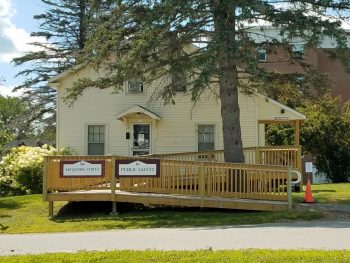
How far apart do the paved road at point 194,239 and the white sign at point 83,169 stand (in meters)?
3.33

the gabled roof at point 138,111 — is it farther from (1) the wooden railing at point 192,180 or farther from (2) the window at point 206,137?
(1) the wooden railing at point 192,180

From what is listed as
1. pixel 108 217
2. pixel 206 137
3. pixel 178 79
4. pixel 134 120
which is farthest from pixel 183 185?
pixel 134 120

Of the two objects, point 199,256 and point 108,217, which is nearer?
point 199,256

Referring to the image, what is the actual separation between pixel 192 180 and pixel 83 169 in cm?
318

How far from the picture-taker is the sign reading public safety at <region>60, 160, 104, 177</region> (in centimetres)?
1566

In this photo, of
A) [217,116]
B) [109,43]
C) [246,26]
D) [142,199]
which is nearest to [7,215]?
[142,199]

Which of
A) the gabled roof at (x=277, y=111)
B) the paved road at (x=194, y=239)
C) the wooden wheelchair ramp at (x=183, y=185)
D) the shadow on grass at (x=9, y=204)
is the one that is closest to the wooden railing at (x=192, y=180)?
the wooden wheelchair ramp at (x=183, y=185)

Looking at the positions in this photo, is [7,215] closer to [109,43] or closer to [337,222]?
[109,43]

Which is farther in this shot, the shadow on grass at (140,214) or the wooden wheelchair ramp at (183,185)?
the wooden wheelchair ramp at (183,185)

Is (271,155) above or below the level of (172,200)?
above

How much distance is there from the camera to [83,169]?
15688 millimetres

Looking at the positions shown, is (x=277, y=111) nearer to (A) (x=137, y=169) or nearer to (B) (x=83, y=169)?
(A) (x=137, y=169)

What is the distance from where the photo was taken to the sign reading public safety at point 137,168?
15.6 meters

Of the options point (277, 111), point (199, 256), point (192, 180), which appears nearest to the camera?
point (199, 256)
